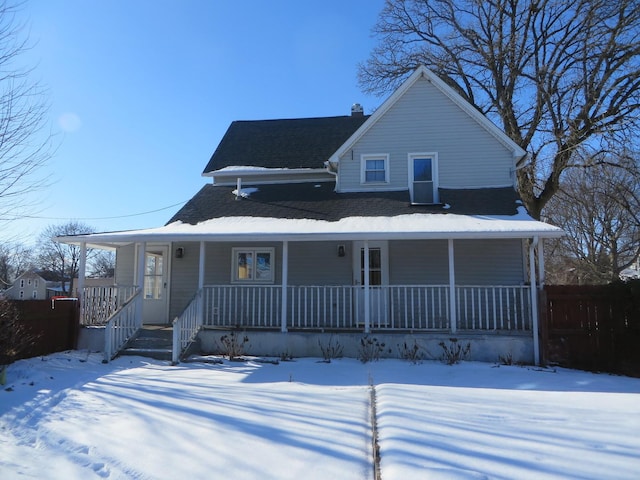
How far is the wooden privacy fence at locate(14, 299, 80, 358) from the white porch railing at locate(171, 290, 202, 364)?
9.41 feet

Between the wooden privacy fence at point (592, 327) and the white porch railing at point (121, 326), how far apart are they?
9.51m

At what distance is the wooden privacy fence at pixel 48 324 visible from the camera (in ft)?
31.0

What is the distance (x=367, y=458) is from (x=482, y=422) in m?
1.80

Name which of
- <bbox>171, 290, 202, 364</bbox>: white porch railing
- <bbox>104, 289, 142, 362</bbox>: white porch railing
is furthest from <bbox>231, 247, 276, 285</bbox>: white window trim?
<bbox>104, 289, 142, 362</bbox>: white porch railing

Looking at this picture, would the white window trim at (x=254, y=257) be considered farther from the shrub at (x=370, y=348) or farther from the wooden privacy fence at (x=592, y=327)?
the wooden privacy fence at (x=592, y=327)

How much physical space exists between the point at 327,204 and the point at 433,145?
3.69m

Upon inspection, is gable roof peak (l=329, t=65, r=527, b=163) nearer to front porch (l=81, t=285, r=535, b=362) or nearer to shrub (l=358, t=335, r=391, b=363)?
front porch (l=81, t=285, r=535, b=362)

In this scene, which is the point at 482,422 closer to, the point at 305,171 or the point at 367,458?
the point at 367,458

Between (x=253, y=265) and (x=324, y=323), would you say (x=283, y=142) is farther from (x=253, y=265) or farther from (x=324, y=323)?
(x=324, y=323)

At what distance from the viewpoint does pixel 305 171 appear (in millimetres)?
14820

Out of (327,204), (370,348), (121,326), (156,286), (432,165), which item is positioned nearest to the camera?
(370,348)

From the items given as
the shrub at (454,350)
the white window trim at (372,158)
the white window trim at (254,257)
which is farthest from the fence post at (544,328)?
the white window trim at (254,257)

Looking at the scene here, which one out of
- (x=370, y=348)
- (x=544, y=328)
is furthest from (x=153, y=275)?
(x=544, y=328)

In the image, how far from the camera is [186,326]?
1041 cm
